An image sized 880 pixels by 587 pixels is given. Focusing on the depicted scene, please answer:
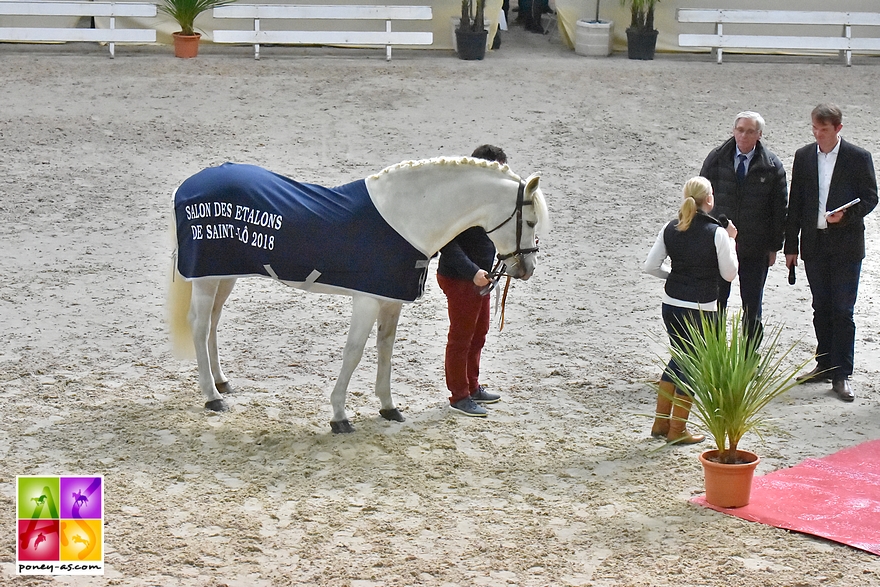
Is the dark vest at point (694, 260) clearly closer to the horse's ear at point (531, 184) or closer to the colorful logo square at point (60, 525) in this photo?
the horse's ear at point (531, 184)

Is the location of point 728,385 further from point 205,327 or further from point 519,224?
point 205,327

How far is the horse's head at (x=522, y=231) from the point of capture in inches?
206

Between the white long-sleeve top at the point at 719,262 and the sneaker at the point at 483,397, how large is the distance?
1104mm

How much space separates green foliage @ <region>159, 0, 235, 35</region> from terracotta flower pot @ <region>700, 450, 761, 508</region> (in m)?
11.2

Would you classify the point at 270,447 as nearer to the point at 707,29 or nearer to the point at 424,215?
the point at 424,215

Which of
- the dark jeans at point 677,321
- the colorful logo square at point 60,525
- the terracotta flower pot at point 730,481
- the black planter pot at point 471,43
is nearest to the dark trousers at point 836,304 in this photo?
the dark jeans at point 677,321

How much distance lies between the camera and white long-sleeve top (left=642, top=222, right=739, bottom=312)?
17.4ft

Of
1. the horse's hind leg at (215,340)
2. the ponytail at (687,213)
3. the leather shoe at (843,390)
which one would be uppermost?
the ponytail at (687,213)

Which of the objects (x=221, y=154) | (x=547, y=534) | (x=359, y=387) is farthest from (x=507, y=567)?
(x=221, y=154)

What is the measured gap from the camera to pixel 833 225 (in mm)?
6102

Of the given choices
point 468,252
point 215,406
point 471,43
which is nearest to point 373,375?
point 215,406

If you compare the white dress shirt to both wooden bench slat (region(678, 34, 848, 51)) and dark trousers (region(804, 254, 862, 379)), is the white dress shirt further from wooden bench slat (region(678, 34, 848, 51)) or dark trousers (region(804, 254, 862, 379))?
wooden bench slat (region(678, 34, 848, 51))

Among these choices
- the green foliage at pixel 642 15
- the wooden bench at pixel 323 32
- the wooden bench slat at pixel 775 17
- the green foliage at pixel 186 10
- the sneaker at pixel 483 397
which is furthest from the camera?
the wooden bench slat at pixel 775 17

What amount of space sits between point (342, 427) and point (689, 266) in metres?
1.84
